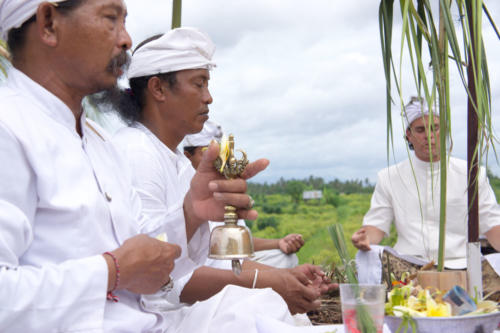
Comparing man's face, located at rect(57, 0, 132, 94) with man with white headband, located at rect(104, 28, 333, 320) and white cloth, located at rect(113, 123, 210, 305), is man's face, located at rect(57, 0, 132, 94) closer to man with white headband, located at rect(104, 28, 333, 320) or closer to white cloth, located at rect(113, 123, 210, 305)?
white cloth, located at rect(113, 123, 210, 305)

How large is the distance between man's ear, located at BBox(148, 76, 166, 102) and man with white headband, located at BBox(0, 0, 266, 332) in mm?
1214

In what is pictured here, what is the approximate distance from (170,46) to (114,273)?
1.93 metres

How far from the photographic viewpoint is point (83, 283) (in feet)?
5.10

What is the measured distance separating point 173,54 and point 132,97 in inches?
15.8

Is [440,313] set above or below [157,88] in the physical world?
below

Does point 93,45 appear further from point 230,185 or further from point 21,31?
point 230,185

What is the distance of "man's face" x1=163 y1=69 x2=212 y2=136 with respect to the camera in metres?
3.25

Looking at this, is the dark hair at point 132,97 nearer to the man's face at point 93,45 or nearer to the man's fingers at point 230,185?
the man's face at point 93,45

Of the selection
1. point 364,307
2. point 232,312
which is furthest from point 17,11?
point 364,307

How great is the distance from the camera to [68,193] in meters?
1.66

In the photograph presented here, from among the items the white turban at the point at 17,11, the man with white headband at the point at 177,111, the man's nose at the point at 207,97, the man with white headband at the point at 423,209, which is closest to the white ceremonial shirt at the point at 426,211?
the man with white headband at the point at 423,209

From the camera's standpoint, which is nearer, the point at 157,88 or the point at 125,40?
the point at 125,40

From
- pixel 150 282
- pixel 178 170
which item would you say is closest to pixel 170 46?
pixel 178 170

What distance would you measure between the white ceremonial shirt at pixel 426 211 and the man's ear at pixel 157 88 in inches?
95.6
